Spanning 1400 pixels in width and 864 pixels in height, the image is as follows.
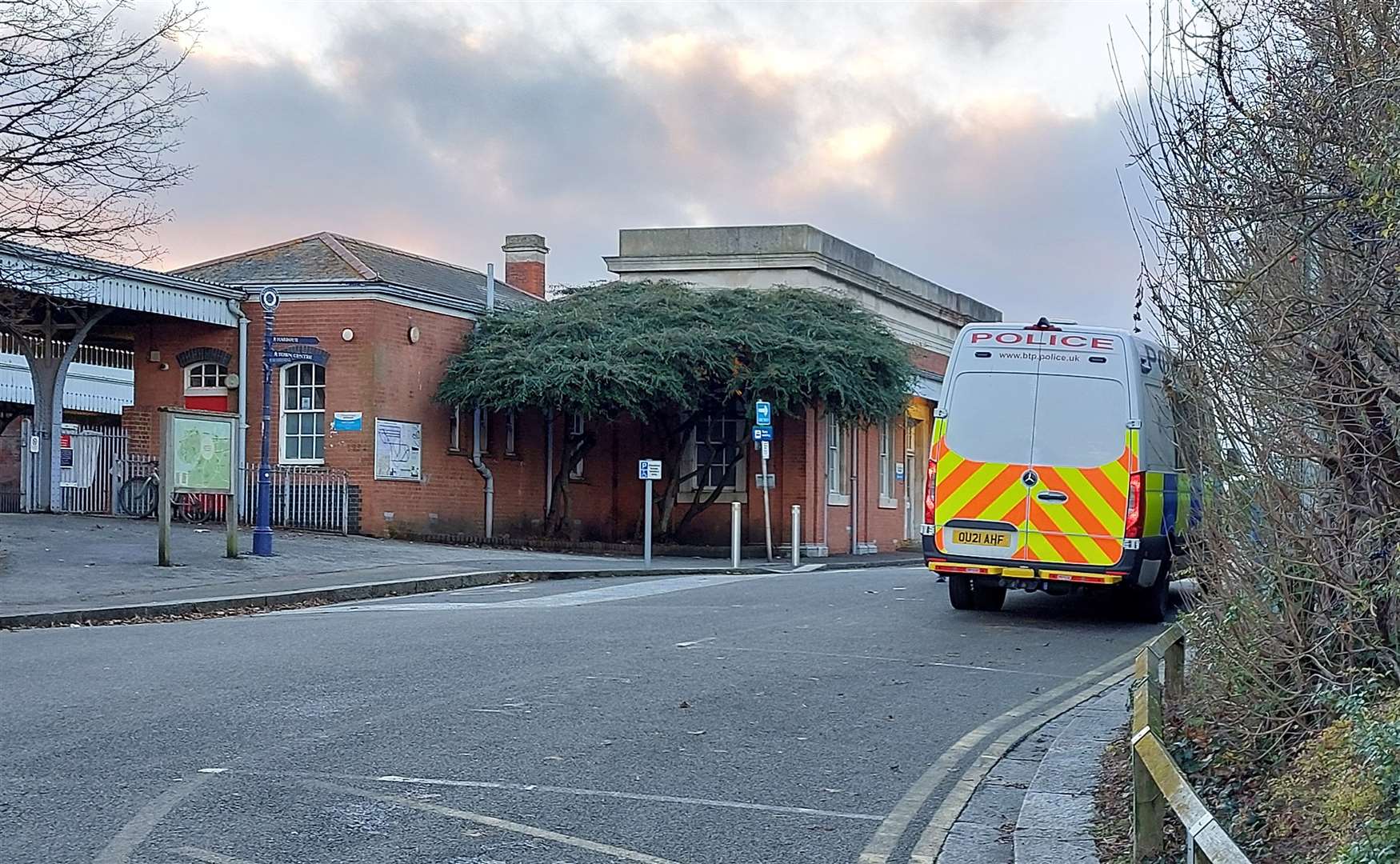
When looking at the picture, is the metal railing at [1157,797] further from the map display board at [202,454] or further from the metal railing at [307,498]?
the metal railing at [307,498]

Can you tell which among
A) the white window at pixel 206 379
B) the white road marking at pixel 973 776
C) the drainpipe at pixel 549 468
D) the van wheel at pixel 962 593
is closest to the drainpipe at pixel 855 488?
the drainpipe at pixel 549 468

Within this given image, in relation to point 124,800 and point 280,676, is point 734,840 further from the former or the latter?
point 280,676

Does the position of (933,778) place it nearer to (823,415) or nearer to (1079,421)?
(1079,421)

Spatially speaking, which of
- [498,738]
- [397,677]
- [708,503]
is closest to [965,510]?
[397,677]

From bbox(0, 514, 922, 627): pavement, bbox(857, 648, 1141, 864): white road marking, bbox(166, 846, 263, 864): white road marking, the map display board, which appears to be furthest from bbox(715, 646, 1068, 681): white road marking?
the map display board

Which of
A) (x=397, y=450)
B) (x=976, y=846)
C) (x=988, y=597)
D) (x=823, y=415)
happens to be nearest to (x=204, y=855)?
(x=976, y=846)

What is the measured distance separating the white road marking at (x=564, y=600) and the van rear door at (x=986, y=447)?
4254 mm

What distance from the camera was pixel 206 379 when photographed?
2816 cm

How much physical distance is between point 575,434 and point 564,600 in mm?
15616

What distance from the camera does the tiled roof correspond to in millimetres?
27984

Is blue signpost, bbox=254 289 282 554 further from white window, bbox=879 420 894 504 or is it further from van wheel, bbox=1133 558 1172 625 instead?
white window, bbox=879 420 894 504

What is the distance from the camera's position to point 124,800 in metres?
6.70

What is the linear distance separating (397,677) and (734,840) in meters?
4.30

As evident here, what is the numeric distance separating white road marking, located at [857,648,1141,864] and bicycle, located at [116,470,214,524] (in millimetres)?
19418
